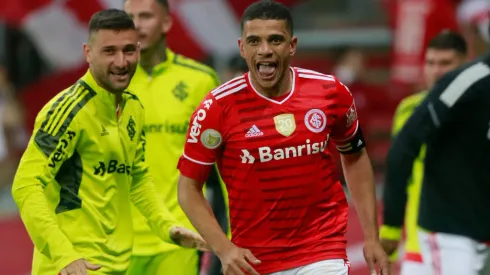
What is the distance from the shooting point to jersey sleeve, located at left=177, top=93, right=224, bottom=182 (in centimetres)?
702

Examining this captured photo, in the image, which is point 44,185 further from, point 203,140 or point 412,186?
point 412,186

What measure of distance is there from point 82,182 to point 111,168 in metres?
0.21

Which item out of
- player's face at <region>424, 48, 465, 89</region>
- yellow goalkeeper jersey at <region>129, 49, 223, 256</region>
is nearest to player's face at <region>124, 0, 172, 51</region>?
yellow goalkeeper jersey at <region>129, 49, 223, 256</region>

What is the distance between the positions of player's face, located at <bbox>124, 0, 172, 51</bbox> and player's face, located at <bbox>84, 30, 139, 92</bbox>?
1.55 metres

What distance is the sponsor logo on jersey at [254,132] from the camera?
704 cm

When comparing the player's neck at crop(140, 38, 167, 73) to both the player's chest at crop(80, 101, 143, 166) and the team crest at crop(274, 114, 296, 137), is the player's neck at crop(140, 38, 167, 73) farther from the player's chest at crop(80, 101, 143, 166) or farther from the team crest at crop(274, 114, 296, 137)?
the team crest at crop(274, 114, 296, 137)

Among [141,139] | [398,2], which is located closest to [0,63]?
[398,2]

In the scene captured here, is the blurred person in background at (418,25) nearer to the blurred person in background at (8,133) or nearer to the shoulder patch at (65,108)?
the blurred person in background at (8,133)

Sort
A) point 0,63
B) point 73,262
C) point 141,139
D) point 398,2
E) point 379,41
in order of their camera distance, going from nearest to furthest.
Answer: point 73,262 < point 141,139 < point 398,2 < point 0,63 < point 379,41

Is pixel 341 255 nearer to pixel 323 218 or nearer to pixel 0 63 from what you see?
pixel 323 218

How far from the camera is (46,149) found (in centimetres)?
700

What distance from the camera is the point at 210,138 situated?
23.0ft

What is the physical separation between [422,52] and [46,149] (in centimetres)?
1022

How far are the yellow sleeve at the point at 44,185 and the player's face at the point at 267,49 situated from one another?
41.1 inches
